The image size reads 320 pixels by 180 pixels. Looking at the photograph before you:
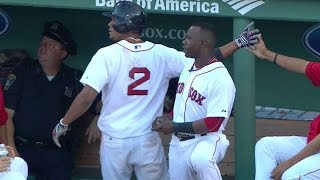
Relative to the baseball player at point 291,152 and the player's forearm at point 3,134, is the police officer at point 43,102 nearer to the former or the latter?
the player's forearm at point 3,134

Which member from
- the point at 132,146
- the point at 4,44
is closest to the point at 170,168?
the point at 132,146

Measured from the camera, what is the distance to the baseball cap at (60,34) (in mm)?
6926

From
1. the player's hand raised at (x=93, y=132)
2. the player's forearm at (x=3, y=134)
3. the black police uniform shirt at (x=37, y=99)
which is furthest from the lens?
the player's hand raised at (x=93, y=132)

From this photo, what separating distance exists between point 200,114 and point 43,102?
1457mm

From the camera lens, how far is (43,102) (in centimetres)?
683

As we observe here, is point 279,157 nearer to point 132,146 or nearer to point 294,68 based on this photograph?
point 294,68

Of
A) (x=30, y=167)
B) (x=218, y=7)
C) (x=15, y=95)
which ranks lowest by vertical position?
(x=30, y=167)

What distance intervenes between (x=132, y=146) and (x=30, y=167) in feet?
3.32

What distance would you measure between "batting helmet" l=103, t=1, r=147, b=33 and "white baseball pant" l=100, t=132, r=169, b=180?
700mm

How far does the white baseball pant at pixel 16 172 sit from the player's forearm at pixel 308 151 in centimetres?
162

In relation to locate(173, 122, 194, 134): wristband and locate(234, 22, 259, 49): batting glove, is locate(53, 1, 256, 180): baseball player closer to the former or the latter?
locate(234, 22, 259, 49): batting glove

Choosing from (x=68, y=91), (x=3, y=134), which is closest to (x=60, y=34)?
(x=68, y=91)

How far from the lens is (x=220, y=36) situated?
7.26m

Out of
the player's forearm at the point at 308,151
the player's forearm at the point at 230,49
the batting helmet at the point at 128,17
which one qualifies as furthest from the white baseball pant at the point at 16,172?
the player's forearm at the point at 308,151
